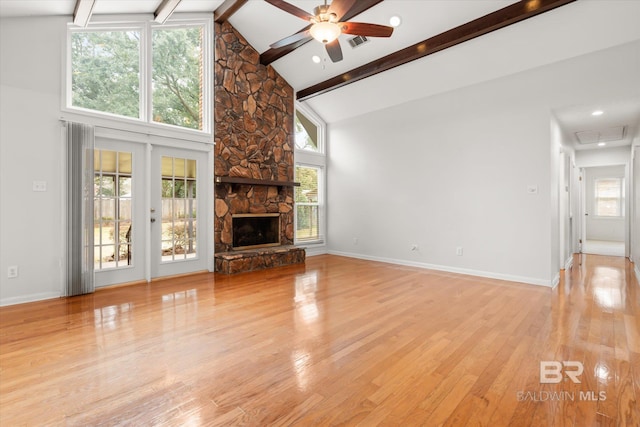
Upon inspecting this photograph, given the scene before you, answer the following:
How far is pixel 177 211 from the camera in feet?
16.7

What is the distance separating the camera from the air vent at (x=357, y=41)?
4.93 m

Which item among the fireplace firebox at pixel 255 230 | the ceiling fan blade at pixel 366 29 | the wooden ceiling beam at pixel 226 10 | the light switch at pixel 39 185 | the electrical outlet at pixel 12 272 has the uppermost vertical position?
the wooden ceiling beam at pixel 226 10

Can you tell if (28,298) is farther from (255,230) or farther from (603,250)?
(603,250)

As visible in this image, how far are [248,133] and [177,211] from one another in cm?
192

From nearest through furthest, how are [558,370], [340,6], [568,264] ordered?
[558,370]
[340,6]
[568,264]

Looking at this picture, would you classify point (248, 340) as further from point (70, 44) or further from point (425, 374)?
point (70, 44)

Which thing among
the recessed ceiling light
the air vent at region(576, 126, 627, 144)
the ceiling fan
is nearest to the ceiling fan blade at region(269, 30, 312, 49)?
the ceiling fan

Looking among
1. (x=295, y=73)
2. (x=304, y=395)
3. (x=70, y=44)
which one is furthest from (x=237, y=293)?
(x=295, y=73)

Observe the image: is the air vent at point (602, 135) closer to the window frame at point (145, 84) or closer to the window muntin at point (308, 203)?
the window muntin at point (308, 203)

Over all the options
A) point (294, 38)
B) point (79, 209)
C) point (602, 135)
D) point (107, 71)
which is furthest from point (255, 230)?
point (602, 135)

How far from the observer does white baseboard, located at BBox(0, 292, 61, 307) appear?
348cm

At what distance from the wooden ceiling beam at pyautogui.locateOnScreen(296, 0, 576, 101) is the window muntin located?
1.86m

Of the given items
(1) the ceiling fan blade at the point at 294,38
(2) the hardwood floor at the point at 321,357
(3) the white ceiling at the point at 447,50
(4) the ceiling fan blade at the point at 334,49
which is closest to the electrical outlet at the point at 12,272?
(2) the hardwood floor at the point at 321,357

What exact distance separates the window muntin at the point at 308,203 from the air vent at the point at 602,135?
511cm
